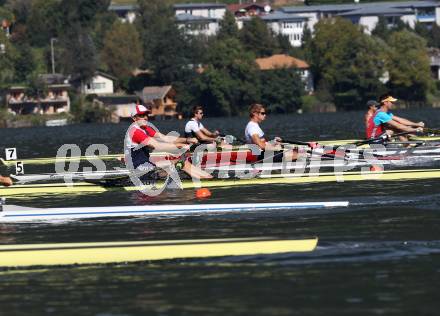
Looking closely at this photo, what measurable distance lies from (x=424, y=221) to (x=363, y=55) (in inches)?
5538

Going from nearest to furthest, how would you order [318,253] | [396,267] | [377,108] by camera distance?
[396,267], [318,253], [377,108]

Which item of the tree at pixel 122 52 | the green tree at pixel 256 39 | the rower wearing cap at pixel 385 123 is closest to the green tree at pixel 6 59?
the tree at pixel 122 52

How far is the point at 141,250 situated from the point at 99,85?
161m

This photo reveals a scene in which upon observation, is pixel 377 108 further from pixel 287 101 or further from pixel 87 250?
pixel 287 101

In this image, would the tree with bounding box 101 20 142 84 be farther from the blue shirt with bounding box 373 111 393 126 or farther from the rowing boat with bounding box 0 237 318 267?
the rowing boat with bounding box 0 237 318 267

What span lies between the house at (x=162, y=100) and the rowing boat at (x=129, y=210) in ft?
459

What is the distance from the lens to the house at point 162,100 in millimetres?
161500

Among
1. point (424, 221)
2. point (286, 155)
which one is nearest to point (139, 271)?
point (424, 221)

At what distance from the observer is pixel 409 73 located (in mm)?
154500

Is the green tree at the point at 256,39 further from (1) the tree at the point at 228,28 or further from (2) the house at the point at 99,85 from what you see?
(2) the house at the point at 99,85

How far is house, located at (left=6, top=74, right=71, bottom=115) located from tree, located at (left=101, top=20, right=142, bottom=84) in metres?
22.7

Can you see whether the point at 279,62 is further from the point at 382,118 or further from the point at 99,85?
the point at 382,118

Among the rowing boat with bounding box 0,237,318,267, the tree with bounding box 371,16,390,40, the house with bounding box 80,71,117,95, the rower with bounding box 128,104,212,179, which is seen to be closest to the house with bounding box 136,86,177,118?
the house with bounding box 80,71,117,95

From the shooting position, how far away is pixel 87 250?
16.4m
